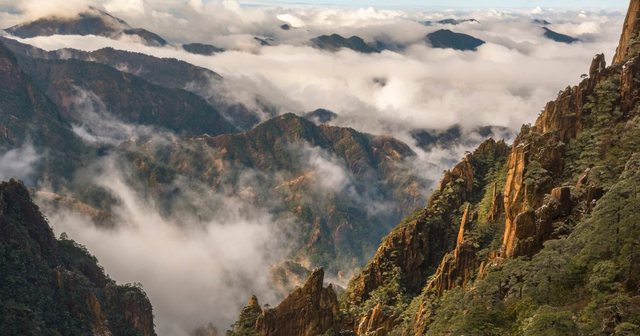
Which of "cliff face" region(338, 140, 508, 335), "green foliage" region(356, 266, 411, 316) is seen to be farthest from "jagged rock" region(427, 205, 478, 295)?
"cliff face" region(338, 140, 508, 335)

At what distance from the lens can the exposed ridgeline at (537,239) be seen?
56.4 meters

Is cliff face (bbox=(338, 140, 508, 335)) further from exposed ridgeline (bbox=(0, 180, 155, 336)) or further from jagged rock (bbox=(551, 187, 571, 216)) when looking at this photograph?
exposed ridgeline (bbox=(0, 180, 155, 336))

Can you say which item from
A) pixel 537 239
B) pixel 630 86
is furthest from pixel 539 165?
pixel 630 86

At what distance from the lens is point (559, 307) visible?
188ft

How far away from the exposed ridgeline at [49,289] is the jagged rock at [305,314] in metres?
53.7

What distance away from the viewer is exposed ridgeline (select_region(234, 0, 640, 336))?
56438 mm

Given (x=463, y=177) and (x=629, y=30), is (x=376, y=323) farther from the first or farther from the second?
(x=629, y=30)

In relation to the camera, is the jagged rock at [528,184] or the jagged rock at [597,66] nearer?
the jagged rock at [528,184]

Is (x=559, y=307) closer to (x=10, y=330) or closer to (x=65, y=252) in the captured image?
(x=10, y=330)

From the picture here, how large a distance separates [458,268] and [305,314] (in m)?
24.6

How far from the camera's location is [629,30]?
10194 centimetres

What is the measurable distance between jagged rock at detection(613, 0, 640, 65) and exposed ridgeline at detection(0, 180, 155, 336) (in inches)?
4317

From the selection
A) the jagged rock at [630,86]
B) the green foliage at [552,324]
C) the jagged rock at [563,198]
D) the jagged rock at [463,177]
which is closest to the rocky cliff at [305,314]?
the jagged rock at [463,177]

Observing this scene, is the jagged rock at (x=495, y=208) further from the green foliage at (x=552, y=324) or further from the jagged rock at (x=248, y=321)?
the green foliage at (x=552, y=324)
